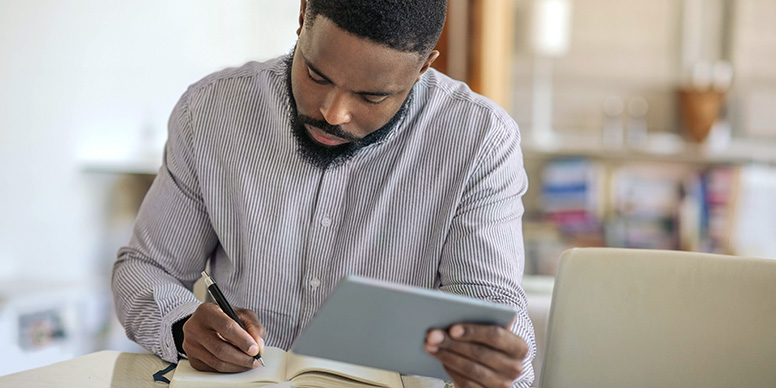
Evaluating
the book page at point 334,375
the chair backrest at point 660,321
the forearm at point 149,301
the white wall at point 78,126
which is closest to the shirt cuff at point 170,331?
the forearm at point 149,301

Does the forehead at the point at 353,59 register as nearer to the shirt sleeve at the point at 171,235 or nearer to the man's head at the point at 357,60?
the man's head at the point at 357,60

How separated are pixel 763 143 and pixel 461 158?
388cm

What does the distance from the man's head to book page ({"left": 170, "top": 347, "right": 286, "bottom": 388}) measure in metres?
0.36

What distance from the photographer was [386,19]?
43.2 inches

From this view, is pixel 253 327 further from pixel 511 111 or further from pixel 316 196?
pixel 511 111

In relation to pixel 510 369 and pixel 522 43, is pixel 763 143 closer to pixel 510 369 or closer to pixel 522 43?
pixel 522 43

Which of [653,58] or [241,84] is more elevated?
[241,84]

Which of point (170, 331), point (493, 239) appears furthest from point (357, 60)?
point (170, 331)

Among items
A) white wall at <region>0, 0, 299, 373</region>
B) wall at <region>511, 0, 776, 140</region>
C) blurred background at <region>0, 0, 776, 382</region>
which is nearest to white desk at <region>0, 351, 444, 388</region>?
blurred background at <region>0, 0, 776, 382</region>

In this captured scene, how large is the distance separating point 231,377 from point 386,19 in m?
0.53

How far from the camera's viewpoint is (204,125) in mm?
1406

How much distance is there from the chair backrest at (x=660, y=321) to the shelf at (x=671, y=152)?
3266mm

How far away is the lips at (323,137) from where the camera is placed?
3.91 ft

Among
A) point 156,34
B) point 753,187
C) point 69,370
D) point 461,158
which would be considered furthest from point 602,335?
point 753,187
